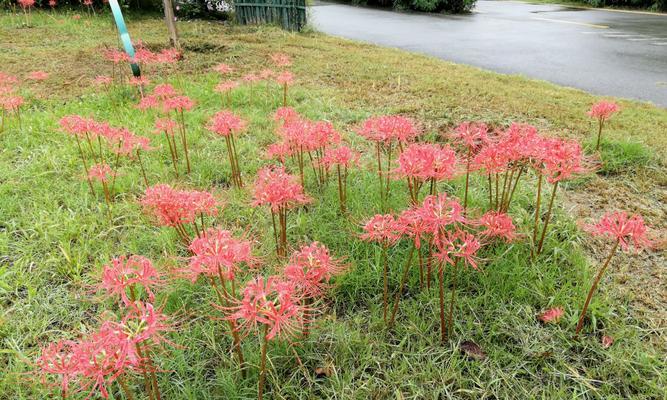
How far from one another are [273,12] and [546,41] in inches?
285

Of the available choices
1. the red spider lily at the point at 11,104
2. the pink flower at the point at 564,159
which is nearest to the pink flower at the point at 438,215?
the pink flower at the point at 564,159

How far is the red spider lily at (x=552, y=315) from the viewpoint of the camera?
8.19ft

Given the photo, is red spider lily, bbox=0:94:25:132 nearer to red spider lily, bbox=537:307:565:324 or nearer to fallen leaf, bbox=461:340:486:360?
fallen leaf, bbox=461:340:486:360

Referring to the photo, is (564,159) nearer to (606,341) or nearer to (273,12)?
(606,341)

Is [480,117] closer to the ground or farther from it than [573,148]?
closer to the ground

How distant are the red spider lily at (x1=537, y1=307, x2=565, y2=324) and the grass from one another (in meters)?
0.05

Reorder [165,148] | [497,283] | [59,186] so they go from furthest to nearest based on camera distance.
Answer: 1. [165,148]
2. [59,186]
3. [497,283]

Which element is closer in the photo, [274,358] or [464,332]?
[274,358]

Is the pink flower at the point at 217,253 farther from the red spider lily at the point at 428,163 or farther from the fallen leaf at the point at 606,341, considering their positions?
the fallen leaf at the point at 606,341

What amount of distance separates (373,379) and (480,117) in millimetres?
3586

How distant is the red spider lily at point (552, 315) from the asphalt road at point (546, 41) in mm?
5708

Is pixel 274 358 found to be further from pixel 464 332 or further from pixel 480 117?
pixel 480 117

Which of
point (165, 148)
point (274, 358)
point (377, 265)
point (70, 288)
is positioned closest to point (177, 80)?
point (165, 148)

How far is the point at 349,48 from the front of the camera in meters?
9.48
